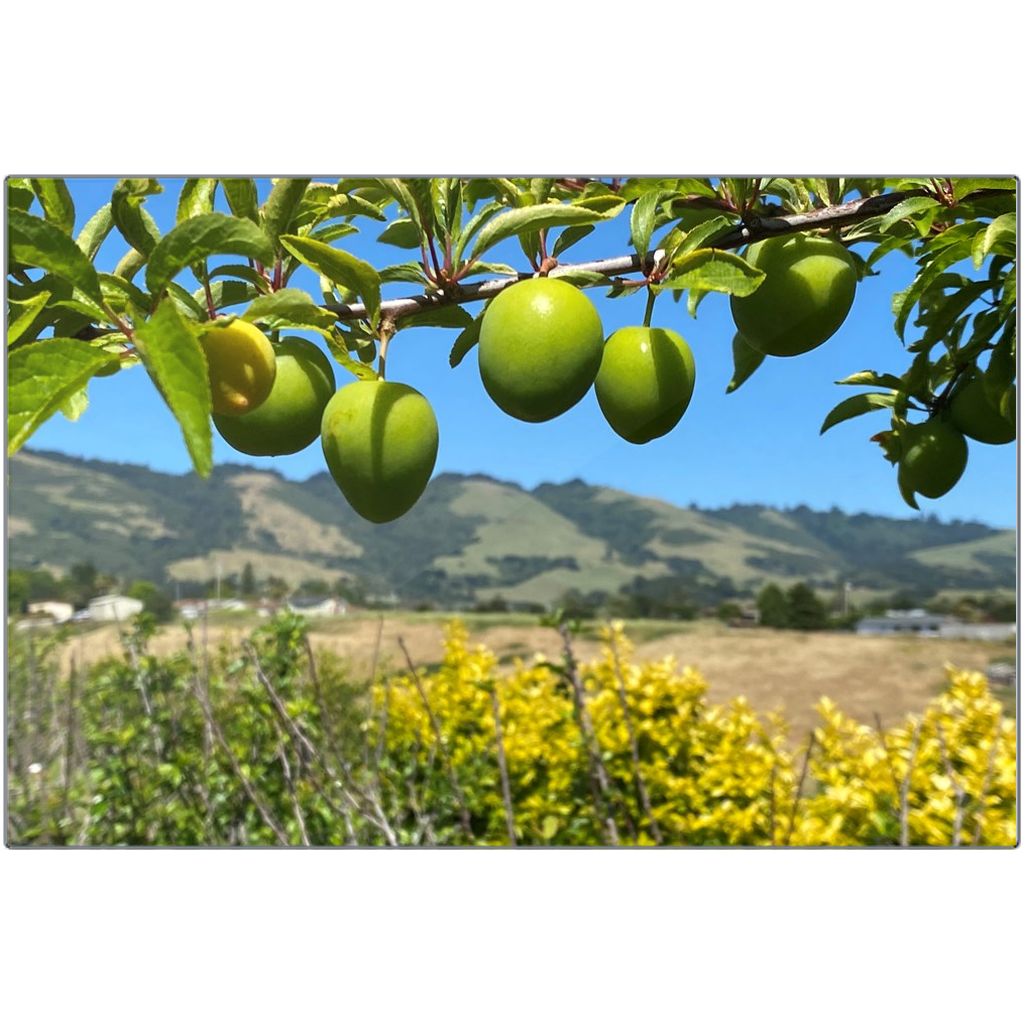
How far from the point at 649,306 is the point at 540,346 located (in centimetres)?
10

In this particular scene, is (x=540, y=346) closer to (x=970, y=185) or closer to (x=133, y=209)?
(x=133, y=209)

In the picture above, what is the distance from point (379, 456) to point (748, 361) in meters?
0.38

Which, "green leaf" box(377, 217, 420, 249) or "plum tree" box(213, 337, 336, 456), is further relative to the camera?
"green leaf" box(377, 217, 420, 249)

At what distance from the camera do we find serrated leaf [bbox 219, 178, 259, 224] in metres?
0.56

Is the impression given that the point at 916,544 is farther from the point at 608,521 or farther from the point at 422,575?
the point at 422,575

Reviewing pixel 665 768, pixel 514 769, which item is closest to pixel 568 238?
pixel 665 768

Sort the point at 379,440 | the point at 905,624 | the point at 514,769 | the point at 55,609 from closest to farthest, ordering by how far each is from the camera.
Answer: the point at 379,440, the point at 514,769, the point at 55,609, the point at 905,624

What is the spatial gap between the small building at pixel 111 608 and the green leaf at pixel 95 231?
201 centimetres

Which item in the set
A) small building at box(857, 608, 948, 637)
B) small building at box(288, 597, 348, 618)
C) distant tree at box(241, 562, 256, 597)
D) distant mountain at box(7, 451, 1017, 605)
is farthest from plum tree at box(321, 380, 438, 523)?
distant tree at box(241, 562, 256, 597)

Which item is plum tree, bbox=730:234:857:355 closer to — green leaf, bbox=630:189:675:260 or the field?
green leaf, bbox=630:189:675:260

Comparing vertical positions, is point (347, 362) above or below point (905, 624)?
above

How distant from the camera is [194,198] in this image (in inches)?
23.0

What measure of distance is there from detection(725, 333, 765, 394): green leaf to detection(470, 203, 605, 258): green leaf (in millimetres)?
243

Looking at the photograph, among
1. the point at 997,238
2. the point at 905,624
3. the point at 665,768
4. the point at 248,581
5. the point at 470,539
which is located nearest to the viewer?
the point at 997,238
